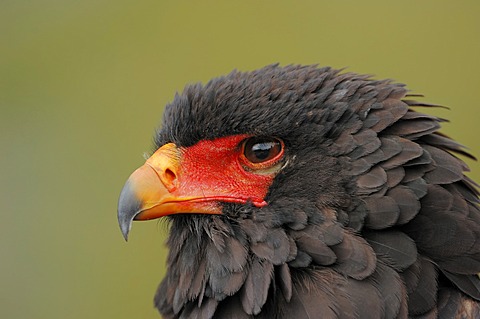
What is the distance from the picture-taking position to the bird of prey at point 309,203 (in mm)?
3850

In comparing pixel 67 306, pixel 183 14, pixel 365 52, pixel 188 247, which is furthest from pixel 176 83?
pixel 188 247

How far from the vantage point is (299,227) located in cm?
394

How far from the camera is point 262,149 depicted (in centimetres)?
419

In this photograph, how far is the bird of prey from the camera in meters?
3.85

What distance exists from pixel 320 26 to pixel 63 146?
3456mm

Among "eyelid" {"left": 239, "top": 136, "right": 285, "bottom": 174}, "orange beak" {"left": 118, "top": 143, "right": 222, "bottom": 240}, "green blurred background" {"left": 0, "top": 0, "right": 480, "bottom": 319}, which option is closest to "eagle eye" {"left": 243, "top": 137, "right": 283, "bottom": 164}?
"eyelid" {"left": 239, "top": 136, "right": 285, "bottom": 174}

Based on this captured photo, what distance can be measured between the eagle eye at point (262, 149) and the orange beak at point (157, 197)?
32cm

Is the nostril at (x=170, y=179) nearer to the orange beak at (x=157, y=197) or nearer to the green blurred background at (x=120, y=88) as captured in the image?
the orange beak at (x=157, y=197)

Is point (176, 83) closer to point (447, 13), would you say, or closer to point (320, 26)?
point (320, 26)

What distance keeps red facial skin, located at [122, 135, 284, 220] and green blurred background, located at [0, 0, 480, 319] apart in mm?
4722

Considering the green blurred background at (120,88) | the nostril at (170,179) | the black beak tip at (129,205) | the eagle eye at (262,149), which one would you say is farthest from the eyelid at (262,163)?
the green blurred background at (120,88)

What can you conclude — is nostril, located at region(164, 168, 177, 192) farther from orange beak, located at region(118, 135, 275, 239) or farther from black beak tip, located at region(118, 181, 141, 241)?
black beak tip, located at region(118, 181, 141, 241)

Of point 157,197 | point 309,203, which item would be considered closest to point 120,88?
point 157,197

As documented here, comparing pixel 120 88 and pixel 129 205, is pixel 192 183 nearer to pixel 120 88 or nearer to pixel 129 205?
pixel 129 205
